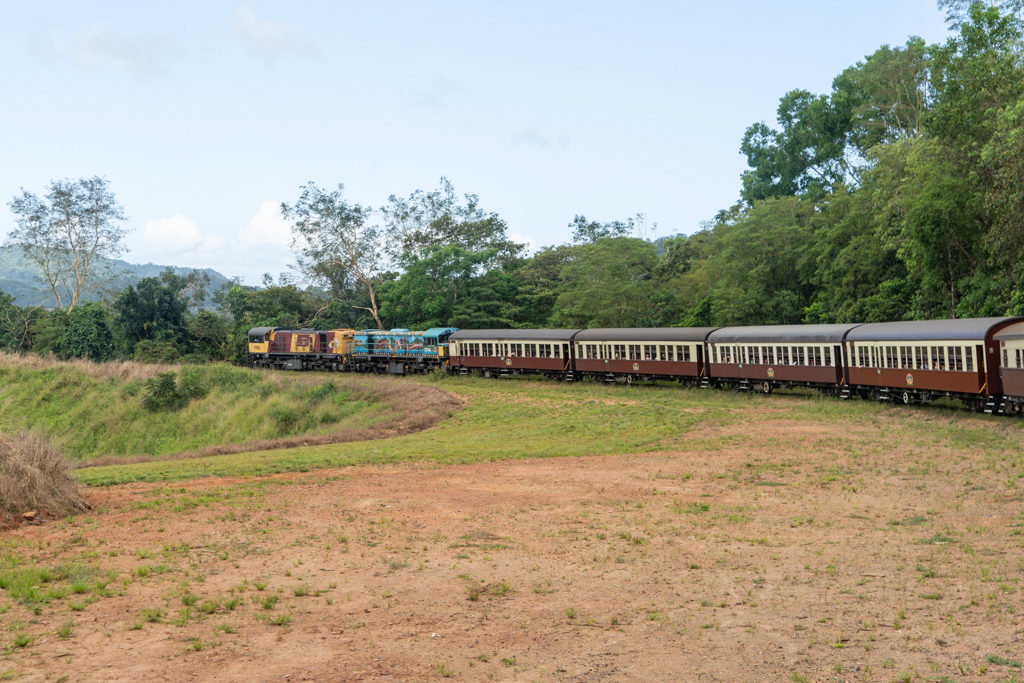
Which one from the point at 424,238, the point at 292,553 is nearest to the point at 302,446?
the point at 292,553

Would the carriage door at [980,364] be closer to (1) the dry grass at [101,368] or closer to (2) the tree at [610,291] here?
(2) the tree at [610,291]

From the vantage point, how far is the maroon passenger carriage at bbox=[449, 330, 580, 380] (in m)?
47.2

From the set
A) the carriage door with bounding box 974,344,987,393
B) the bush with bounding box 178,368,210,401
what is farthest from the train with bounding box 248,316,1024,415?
the bush with bounding box 178,368,210,401

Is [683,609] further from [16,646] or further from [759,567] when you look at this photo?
[16,646]

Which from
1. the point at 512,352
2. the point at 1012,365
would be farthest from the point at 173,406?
the point at 1012,365

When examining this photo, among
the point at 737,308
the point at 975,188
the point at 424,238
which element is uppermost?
the point at 424,238

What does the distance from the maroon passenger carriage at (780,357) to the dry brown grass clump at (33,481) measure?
28263 mm

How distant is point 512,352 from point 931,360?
A: 2563 centimetres

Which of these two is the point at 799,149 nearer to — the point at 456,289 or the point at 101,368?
the point at 456,289

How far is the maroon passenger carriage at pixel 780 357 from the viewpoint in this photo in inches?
1335

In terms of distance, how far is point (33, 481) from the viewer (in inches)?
586

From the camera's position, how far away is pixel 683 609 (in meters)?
10.5

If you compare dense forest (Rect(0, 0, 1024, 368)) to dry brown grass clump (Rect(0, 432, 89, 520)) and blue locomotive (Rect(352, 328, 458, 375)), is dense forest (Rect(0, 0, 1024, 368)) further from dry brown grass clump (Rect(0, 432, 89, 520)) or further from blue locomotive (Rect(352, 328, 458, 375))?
dry brown grass clump (Rect(0, 432, 89, 520))

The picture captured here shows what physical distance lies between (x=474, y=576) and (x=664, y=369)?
3066 centimetres
